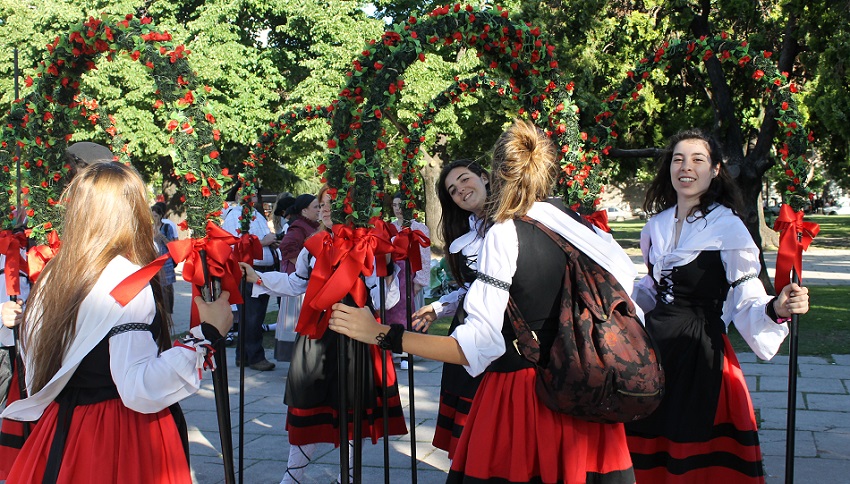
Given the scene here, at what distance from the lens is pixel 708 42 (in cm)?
501

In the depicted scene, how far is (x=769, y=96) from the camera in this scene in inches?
200

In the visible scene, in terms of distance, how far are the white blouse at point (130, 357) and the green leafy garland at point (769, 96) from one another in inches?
131

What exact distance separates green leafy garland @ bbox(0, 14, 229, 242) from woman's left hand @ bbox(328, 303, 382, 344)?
35.9 inches

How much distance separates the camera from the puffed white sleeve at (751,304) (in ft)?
12.1

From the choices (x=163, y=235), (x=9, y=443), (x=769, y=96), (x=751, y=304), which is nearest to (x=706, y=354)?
(x=751, y=304)

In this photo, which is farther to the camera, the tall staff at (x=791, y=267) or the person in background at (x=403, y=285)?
the person in background at (x=403, y=285)

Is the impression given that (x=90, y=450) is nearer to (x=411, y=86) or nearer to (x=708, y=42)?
(x=708, y=42)

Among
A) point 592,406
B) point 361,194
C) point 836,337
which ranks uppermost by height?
point 361,194

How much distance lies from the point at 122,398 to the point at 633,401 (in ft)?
5.45

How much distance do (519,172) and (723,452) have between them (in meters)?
1.90

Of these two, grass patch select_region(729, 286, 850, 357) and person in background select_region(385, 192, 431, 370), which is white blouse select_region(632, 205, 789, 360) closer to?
person in background select_region(385, 192, 431, 370)

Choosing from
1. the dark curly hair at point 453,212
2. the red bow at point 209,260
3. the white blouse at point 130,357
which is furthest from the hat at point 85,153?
the white blouse at point 130,357

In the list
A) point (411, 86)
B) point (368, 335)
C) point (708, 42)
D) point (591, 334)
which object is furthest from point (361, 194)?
point (411, 86)

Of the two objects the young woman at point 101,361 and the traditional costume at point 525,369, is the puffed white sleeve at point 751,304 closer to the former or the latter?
the traditional costume at point 525,369
